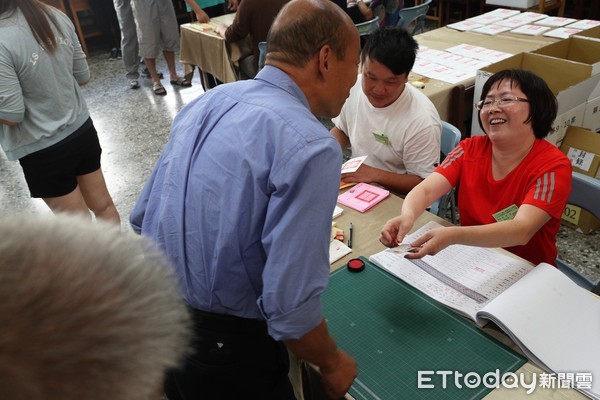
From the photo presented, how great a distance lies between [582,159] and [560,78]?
0.49 metres

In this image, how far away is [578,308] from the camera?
116cm

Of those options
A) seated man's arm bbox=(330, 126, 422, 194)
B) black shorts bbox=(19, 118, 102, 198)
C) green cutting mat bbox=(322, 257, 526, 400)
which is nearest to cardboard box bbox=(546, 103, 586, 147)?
seated man's arm bbox=(330, 126, 422, 194)

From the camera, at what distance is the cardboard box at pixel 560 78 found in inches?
96.5

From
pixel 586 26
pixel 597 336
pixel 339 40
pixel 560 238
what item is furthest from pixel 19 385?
pixel 586 26

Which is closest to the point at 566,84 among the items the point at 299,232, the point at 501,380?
the point at 501,380

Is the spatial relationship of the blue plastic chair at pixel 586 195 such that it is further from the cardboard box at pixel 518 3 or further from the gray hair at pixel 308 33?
the cardboard box at pixel 518 3

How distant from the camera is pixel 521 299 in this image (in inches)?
46.1

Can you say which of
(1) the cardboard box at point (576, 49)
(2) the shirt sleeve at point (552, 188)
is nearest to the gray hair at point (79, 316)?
(2) the shirt sleeve at point (552, 188)

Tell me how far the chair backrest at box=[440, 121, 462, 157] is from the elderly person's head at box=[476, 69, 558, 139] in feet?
1.87

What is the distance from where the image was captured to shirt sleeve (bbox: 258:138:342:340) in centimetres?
85

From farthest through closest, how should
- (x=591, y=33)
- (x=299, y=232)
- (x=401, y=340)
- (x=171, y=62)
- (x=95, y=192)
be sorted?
(x=171, y=62), (x=591, y=33), (x=95, y=192), (x=401, y=340), (x=299, y=232)

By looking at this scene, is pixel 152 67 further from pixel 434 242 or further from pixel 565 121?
pixel 434 242

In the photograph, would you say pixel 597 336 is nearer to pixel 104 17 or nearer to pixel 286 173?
pixel 286 173

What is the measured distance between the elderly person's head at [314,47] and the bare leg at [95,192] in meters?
1.56
